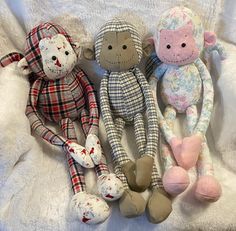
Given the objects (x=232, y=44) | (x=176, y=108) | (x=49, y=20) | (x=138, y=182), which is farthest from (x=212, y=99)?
(x=49, y=20)

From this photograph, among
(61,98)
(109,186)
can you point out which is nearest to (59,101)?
(61,98)

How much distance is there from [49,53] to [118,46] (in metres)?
0.20

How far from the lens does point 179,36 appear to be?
3.68 feet

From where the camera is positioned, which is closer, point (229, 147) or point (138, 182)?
point (138, 182)

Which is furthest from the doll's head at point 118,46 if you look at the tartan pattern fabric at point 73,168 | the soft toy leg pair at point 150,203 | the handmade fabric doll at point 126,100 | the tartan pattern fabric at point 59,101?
the soft toy leg pair at point 150,203

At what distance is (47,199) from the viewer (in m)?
1.03

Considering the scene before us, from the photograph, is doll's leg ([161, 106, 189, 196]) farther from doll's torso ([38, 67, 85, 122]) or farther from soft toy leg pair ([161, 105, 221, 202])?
doll's torso ([38, 67, 85, 122])

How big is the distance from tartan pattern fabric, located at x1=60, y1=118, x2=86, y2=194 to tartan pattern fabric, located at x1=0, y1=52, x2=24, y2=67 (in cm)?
25

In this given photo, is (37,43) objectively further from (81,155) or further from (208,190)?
(208,190)

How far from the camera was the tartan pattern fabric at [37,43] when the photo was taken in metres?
1.14

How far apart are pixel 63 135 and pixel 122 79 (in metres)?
0.25

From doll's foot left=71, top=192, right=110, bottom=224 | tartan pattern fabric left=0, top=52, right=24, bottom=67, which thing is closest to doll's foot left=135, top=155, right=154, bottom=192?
doll's foot left=71, top=192, right=110, bottom=224

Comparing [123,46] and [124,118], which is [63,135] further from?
[123,46]

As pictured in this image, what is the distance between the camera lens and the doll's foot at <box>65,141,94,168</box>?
1069mm
